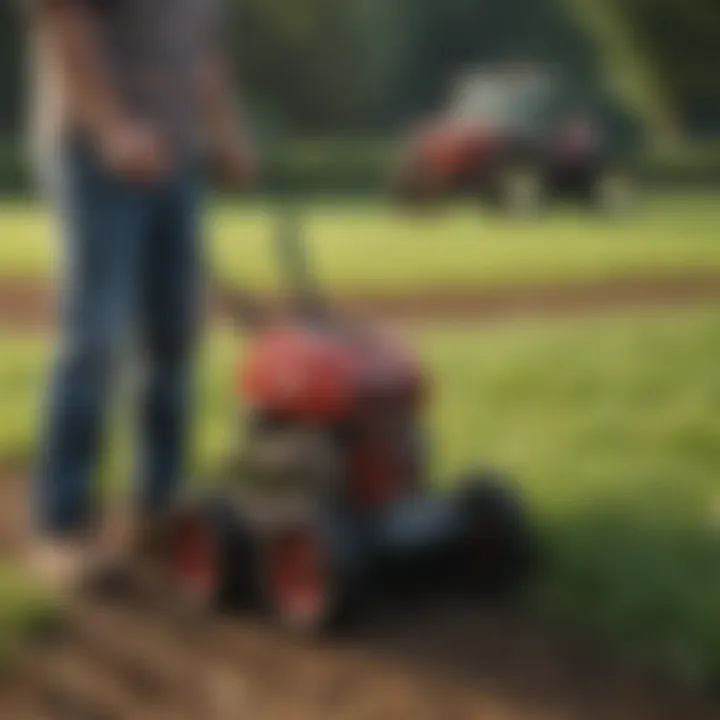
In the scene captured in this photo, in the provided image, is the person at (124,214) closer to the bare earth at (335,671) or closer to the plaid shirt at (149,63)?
the plaid shirt at (149,63)

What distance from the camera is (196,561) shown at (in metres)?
1.42


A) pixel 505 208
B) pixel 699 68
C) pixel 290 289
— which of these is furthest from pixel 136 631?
pixel 699 68

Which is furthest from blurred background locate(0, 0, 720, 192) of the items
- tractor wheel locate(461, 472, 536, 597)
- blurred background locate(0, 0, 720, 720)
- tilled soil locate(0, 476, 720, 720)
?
tilled soil locate(0, 476, 720, 720)

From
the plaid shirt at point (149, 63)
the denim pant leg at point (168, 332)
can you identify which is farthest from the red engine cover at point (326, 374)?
the plaid shirt at point (149, 63)

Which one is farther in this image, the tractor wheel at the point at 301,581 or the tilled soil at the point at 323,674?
the tractor wheel at the point at 301,581

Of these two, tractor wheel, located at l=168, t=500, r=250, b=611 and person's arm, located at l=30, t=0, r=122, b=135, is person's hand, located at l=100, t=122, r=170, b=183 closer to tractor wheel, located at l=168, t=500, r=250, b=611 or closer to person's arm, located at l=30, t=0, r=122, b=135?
person's arm, located at l=30, t=0, r=122, b=135

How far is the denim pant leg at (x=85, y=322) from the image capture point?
4.64 ft

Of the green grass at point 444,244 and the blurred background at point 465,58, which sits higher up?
the blurred background at point 465,58

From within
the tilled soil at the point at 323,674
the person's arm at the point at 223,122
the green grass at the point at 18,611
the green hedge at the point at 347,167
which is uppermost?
the person's arm at the point at 223,122

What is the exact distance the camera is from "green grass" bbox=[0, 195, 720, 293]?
1.43m

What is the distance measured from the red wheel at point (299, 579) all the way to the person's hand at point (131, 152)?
13.1 inches

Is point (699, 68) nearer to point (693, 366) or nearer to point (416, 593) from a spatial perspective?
point (693, 366)

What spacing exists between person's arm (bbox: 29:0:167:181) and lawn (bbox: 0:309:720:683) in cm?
27

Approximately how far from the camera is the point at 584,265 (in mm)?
1441
